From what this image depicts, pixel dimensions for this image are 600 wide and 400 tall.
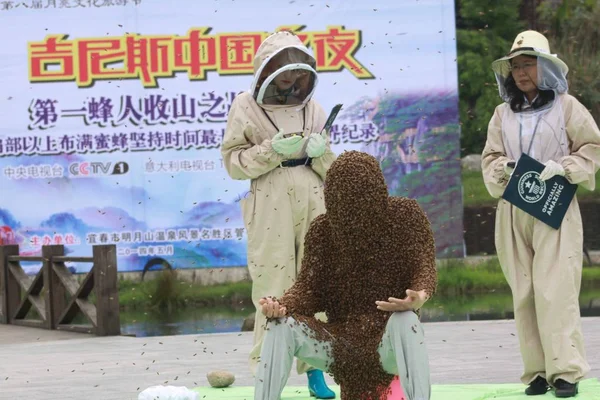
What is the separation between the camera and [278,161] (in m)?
6.59

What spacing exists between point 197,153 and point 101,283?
12.3 feet

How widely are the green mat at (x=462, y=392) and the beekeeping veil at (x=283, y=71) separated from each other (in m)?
1.65

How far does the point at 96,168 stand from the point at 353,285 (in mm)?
9861

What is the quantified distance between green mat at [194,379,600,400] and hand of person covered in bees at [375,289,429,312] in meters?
1.71

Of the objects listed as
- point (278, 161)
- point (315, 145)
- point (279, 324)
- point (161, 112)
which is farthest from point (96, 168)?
point (279, 324)

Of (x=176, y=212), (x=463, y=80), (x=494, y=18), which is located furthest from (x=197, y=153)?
(x=494, y=18)

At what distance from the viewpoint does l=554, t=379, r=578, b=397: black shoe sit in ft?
20.9

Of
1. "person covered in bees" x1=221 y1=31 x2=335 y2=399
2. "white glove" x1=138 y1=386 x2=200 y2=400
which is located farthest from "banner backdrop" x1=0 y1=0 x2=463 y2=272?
"white glove" x1=138 y1=386 x2=200 y2=400

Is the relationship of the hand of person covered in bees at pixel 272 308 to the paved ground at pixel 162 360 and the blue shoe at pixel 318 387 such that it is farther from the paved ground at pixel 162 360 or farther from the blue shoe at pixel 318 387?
the paved ground at pixel 162 360

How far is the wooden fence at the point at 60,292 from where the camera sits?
11.3 m

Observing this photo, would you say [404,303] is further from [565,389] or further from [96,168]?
[96,168]

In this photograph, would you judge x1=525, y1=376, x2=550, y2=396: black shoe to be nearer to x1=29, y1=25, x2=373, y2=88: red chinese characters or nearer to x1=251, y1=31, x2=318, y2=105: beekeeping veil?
x1=251, y1=31, x2=318, y2=105: beekeeping veil

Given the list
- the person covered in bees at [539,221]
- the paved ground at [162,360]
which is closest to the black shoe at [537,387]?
the person covered in bees at [539,221]

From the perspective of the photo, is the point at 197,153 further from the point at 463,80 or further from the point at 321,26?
the point at 463,80
